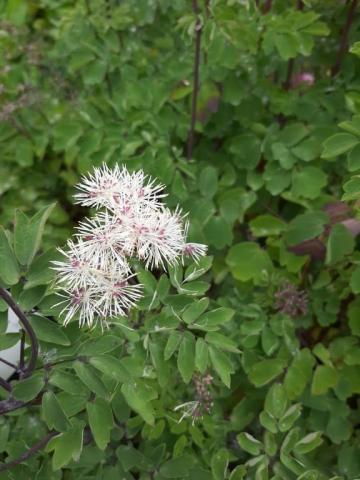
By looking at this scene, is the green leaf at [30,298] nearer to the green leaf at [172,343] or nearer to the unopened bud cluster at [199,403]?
the green leaf at [172,343]

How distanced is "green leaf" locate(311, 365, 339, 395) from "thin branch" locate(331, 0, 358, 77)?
76 cm

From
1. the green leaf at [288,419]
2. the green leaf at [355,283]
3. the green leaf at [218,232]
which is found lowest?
the green leaf at [288,419]

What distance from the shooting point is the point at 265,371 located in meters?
1.21

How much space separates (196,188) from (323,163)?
1.08 ft

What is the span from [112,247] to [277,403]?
0.49 metres

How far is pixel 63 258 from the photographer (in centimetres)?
84

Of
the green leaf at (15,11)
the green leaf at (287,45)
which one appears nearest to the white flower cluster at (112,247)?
the green leaf at (287,45)

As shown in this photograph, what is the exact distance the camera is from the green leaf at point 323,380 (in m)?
1.24

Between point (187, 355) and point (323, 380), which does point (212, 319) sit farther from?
point (323, 380)

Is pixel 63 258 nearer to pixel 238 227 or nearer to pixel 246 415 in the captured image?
pixel 246 415

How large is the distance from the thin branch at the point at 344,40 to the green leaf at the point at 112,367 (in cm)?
103

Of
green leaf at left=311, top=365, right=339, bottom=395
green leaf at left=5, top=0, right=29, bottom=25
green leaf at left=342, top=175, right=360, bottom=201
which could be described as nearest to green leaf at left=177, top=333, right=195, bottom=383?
green leaf at left=342, top=175, right=360, bottom=201

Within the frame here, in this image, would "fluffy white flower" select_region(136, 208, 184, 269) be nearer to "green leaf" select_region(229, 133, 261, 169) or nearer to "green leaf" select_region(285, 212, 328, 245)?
"green leaf" select_region(285, 212, 328, 245)

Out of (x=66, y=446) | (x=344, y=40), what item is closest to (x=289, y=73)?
(x=344, y=40)
